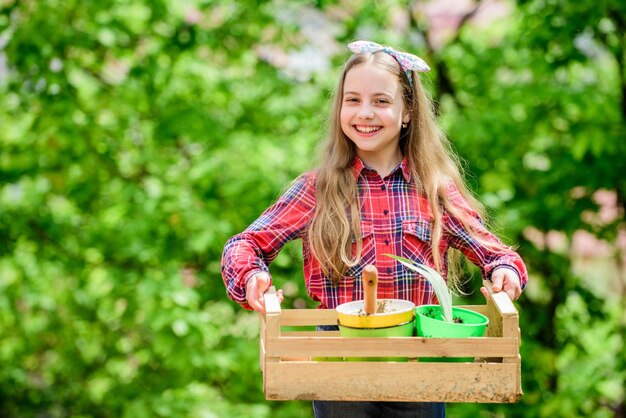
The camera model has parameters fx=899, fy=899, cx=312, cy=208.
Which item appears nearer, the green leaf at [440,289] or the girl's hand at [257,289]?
the green leaf at [440,289]

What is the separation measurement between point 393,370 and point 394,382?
0.02 meters

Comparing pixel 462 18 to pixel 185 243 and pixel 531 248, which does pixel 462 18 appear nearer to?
pixel 531 248

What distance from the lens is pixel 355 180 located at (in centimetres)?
210

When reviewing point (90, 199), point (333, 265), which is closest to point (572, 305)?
point (90, 199)

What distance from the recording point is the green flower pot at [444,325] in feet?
5.65

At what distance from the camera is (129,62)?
4820 mm

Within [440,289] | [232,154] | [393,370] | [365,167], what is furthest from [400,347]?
[232,154]

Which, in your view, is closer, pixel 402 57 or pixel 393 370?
pixel 393 370

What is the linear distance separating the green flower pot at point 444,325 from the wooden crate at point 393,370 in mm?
50

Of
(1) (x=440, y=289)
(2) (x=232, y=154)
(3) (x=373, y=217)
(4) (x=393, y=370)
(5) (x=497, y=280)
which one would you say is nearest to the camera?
(4) (x=393, y=370)

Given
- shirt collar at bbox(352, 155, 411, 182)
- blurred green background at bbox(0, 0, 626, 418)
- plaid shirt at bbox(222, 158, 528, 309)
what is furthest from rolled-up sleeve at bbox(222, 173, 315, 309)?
blurred green background at bbox(0, 0, 626, 418)

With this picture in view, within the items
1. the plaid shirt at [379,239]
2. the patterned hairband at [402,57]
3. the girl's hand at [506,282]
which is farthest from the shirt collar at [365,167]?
the girl's hand at [506,282]

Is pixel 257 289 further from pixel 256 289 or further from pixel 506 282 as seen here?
pixel 506 282

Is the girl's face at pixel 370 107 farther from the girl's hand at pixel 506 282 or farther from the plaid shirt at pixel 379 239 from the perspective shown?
the girl's hand at pixel 506 282
